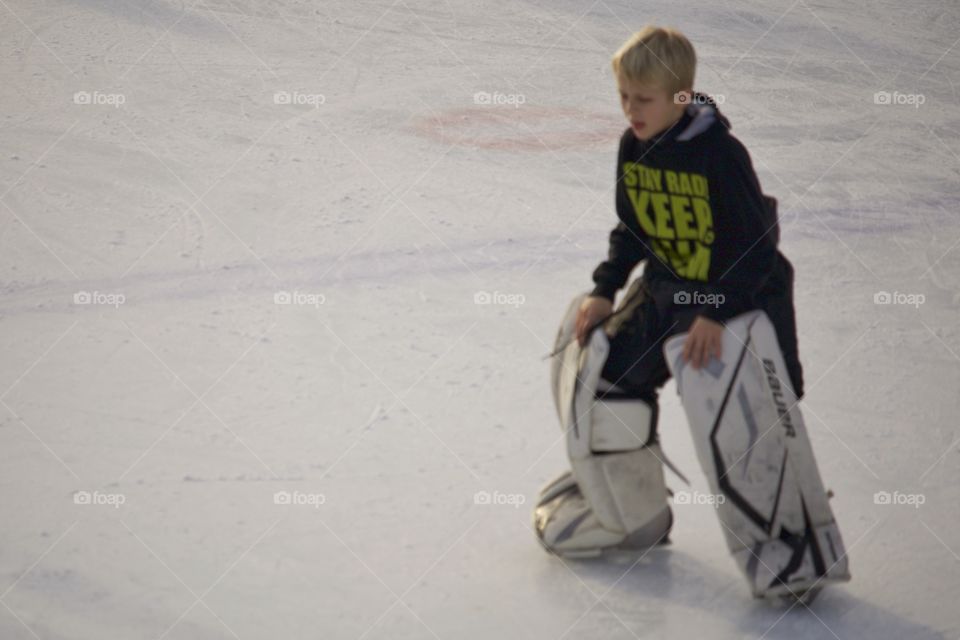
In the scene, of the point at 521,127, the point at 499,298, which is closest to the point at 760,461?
the point at 499,298

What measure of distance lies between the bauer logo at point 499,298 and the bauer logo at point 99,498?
5.50 ft

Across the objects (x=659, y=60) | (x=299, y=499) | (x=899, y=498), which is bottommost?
(x=899, y=498)

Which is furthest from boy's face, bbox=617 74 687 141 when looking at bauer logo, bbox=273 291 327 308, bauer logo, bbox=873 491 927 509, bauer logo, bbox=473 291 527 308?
bauer logo, bbox=273 291 327 308

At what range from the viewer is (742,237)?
9.44 ft

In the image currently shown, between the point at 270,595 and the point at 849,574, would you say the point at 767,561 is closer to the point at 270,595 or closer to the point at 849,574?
the point at 849,574

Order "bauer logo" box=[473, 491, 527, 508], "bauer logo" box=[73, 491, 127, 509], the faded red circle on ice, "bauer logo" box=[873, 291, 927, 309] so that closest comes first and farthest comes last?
1. "bauer logo" box=[73, 491, 127, 509]
2. "bauer logo" box=[473, 491, 527, 508]
3. "bauer logo" box=[873, 291, 927, 309]
4. the faded red circle on ice

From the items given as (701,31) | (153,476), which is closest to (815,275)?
(153,476)

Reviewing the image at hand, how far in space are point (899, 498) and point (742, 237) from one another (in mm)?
1139

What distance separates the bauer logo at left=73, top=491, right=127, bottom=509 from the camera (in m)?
3.46

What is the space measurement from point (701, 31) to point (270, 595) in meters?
5.71

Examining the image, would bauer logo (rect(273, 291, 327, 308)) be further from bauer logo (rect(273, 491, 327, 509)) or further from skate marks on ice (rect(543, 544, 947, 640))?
skate marks on ice (rect(543, 544, 947, 640))

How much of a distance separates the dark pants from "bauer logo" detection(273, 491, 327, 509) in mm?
928

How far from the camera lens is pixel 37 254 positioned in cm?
503

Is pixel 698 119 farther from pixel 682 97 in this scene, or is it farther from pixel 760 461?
pixel 760 461
